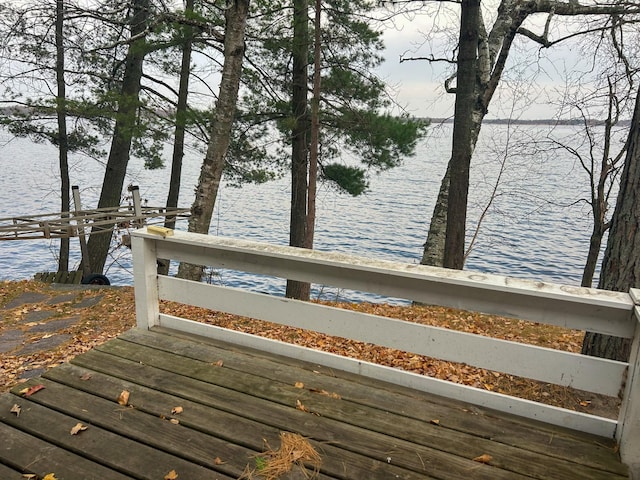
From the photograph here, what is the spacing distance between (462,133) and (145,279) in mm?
5956

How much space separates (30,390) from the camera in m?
2.56

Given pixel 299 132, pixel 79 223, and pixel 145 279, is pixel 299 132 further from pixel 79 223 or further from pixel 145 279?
pixel 145 279

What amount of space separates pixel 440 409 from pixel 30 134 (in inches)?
529

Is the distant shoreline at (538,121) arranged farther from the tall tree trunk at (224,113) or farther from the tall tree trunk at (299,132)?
the tall tree trunk at (224,113)

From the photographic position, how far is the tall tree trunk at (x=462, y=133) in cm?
704

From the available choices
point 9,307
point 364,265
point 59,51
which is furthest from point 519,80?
point 59,51

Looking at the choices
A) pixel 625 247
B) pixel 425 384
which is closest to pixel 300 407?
pixel 425 384

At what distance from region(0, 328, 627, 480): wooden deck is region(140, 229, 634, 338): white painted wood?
0.60m

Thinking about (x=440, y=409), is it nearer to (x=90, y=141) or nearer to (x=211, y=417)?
(x=211, y=417)

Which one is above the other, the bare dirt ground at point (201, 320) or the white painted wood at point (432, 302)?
the white painted wood at point (432, 302)

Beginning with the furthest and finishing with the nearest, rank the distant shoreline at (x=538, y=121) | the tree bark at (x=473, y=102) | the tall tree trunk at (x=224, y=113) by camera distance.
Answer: the distant shoreline at (x=538, y=121)
the tree bark at (x=473, y=102)
the tall tree trunk at (x=224, y=113)

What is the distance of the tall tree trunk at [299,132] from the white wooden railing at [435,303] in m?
6.20

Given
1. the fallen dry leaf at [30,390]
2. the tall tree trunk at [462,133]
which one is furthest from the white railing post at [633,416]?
the tall tree trunk at [462,133]

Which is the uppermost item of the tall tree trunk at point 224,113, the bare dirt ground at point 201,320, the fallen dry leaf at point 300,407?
the tall tree trunk at point 224,113
